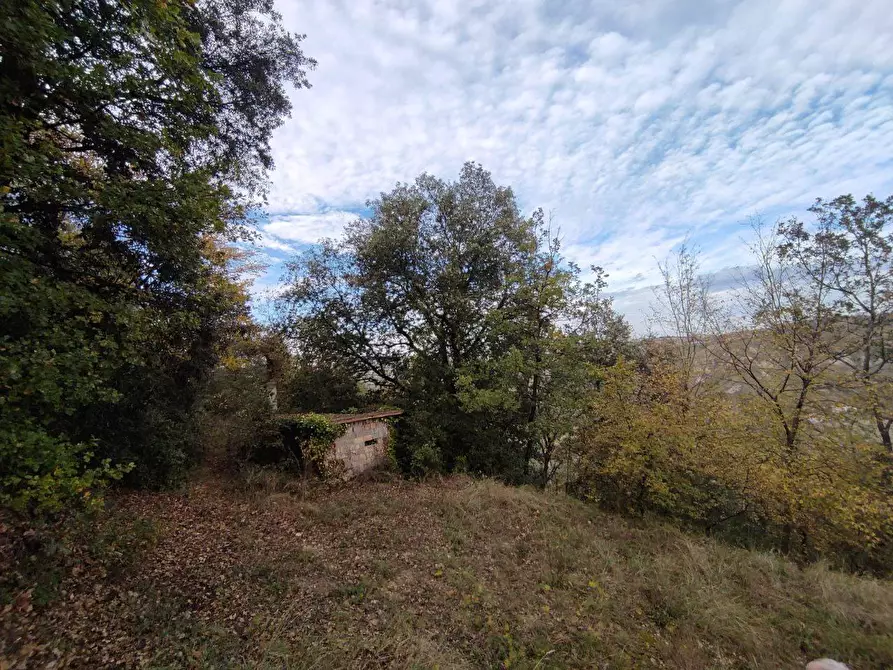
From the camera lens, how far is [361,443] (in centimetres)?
965

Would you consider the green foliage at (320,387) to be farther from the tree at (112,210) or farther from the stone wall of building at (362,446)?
the tree at (112,210)

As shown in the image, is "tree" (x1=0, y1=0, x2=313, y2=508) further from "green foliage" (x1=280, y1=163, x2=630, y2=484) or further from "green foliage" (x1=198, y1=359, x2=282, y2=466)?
"green foliage" (x1=280, y1=163, x2=630, y2=484)

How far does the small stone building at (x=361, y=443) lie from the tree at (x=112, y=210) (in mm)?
3499

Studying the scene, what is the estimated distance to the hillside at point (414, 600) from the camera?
11.0 ft

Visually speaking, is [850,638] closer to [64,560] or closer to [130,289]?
[64,560]

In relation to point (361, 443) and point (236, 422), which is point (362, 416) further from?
point (236, 422)

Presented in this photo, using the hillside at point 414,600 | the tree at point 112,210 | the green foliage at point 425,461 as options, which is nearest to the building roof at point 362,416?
the green foliage at point 425,461

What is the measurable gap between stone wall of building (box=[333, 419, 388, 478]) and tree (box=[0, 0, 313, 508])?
11.6ft

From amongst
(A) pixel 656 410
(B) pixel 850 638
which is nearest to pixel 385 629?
(B) pixel 850 638

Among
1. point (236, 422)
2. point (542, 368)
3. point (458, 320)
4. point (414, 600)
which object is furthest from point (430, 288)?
point (414, 600)

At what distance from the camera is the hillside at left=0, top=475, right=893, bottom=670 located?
3342mm

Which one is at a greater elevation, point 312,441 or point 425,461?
point 312,441

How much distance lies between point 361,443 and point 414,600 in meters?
5.52

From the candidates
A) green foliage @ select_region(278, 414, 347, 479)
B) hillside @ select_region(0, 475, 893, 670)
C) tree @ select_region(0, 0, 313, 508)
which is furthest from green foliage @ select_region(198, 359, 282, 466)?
hillside @ select_region(0, 475, 893, 670)
